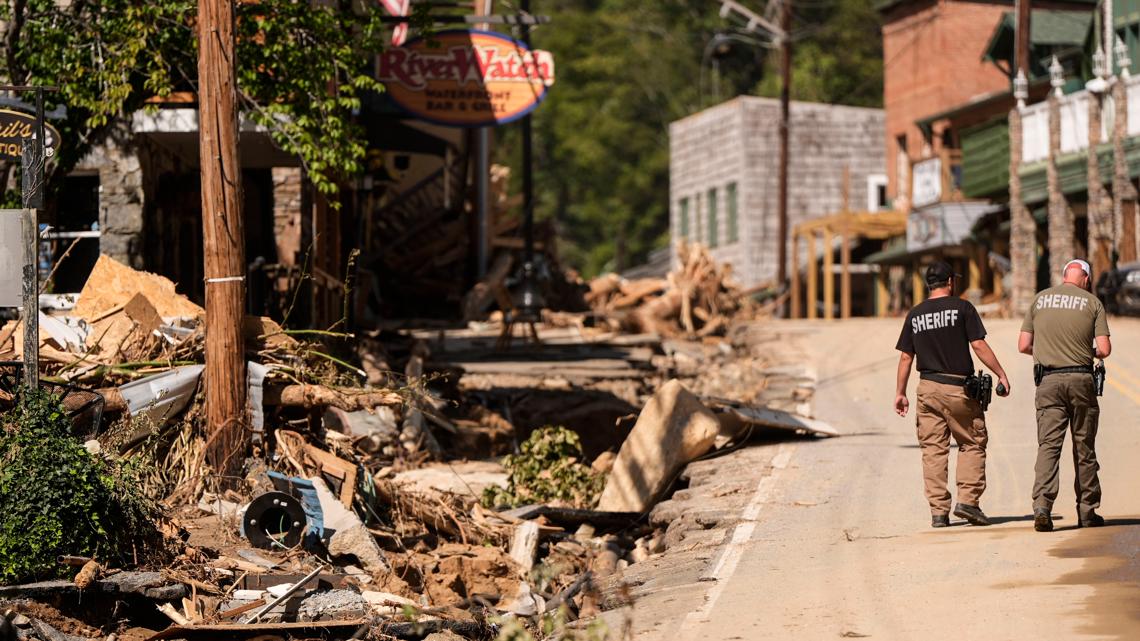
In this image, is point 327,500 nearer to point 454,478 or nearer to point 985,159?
point 454,478

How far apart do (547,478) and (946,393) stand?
5169 millimetres

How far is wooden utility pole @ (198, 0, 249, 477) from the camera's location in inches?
523

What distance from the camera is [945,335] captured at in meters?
11.7

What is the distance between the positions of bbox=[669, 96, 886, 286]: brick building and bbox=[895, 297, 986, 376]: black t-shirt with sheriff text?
144ft

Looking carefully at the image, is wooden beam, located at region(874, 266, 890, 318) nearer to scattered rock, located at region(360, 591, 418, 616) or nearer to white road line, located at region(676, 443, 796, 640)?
white road line, located at region(676, 443, 796, 640)

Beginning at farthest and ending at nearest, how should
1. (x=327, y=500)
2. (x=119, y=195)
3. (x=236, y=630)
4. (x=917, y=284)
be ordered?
(x=917, y=284)
(x=119, y=195)
(x=327, y=500)
(x=236, y=630)

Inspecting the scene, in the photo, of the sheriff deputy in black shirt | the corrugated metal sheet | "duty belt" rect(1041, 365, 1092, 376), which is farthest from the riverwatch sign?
the corrugated metal sheet

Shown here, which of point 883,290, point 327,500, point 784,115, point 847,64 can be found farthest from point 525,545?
point 847,64

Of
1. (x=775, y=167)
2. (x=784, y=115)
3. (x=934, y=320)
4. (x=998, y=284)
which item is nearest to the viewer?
(x=934, y=320)

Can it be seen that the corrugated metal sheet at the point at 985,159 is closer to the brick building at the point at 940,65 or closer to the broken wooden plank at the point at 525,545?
the brick building at the point at 940,65

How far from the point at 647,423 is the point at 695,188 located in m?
45.2

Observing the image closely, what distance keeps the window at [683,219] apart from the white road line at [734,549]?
45696 millimetres

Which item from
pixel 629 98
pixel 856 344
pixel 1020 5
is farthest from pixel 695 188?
pixel 856 344

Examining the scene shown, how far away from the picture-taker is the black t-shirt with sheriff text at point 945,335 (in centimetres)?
1165
